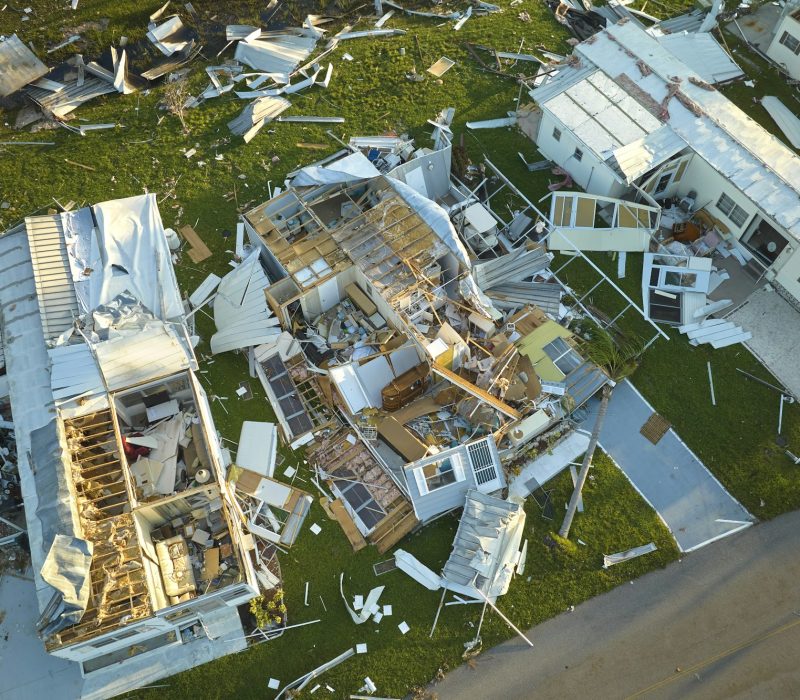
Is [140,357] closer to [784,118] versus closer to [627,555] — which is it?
[627,555]

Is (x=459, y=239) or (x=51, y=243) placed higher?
(x=459, y=239)

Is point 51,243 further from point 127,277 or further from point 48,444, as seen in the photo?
point 48,444

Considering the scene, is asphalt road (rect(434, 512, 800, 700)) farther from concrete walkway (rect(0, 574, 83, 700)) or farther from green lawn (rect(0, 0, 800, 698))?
concrete walkway (rect(0, 574, 83, 700))

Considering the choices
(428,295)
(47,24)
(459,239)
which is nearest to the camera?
(428,295)

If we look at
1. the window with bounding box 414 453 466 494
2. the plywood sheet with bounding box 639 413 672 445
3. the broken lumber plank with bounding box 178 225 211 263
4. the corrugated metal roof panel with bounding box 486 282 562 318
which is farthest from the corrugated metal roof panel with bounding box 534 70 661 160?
the broken lumber plank with bounding box 178 225 211 263

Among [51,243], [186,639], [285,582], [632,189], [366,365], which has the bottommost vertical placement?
[186,639]

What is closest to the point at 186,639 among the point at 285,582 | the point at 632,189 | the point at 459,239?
the point at 285,582
